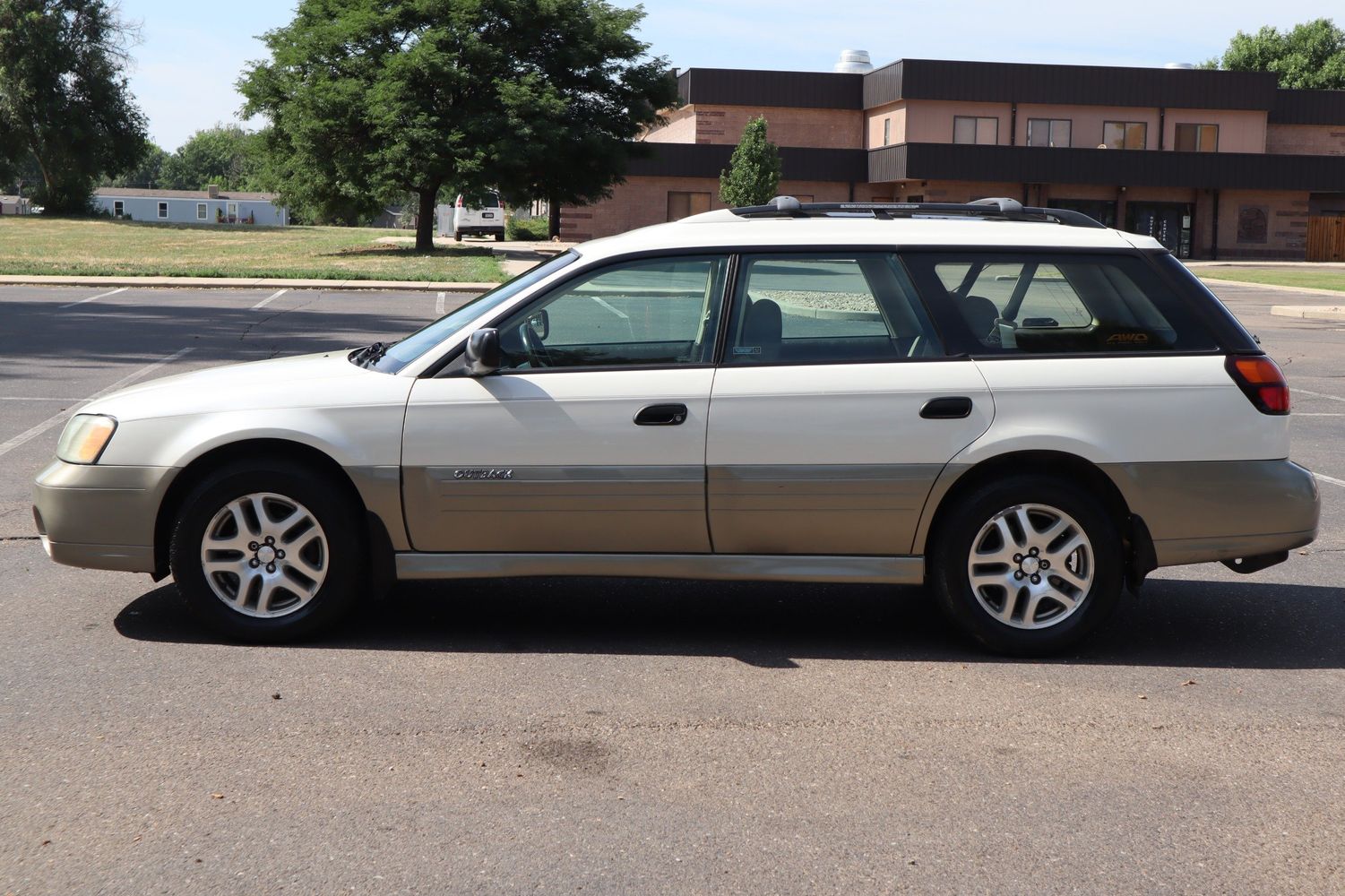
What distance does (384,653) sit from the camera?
18.6 ft

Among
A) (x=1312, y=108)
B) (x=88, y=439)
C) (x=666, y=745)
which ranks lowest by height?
(x=666, y=745)

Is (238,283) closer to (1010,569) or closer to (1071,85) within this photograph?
(1010,569)

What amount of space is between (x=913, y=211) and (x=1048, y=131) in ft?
173

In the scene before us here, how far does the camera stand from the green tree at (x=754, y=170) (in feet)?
156

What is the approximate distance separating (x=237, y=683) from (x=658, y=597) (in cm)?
212

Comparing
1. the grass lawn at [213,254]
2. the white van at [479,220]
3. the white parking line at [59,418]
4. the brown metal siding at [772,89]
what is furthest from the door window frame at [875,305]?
the white van at [479,220]

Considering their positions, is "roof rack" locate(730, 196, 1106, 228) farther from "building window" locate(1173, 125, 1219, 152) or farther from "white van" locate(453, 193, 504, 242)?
"white van" locate(453, 193, 504, 242)

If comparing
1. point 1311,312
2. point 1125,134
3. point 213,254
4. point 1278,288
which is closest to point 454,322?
point 1311,312

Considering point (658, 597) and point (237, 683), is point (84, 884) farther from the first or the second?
point (658, 597)

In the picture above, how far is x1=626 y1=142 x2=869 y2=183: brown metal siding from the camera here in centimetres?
5562

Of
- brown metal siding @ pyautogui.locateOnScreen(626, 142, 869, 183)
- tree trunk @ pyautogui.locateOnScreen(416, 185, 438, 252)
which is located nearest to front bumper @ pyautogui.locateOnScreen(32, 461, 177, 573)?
tree trunk @ pyautogui.locateOnScreen(416, 185, 438, 252)

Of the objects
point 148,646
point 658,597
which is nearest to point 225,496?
point 148,646

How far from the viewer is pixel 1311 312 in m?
27.0

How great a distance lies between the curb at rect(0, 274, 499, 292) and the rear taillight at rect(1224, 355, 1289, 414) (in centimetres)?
2341
